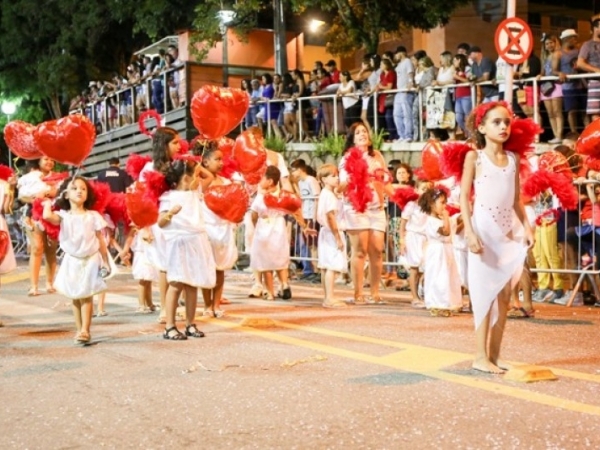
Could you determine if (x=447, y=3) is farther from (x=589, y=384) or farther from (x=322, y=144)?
(x=589, y=384)

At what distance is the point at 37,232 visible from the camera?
13.7 metres

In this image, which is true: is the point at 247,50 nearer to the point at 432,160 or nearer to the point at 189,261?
the point at 432,160

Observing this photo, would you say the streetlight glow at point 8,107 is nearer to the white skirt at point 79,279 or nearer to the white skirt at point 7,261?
the white skirt at point 7,261

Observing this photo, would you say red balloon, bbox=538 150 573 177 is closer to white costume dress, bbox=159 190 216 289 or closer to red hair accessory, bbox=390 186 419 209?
red hair accessory, bbox=390 186 419 209

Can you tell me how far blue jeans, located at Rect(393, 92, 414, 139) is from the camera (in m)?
16.4

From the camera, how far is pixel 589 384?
5668mm

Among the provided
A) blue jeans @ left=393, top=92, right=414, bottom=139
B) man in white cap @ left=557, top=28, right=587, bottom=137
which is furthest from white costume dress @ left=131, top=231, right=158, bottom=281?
blue jeans @ left=393, top=92, right=414, bottom=139

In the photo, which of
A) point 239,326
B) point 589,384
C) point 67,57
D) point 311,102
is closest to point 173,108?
point 311,102

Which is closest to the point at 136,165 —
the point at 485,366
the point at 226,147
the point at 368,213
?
the point at 226,147

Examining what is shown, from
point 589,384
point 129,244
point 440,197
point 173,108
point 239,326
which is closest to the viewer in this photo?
point 589,384

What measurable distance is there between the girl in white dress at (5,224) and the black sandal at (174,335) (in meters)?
2.73

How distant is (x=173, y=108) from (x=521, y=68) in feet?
40.0

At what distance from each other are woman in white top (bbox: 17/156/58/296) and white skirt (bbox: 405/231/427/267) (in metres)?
4.92

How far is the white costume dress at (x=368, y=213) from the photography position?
11.1 m
